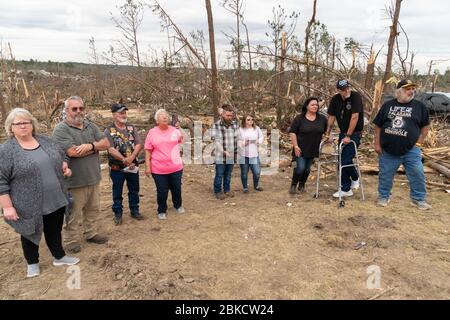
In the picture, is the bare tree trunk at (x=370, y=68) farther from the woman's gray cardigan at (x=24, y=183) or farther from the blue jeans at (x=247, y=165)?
the woman's gray cardigan at (x=24, y=183)

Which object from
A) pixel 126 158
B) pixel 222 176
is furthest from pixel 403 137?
pixel 126 158

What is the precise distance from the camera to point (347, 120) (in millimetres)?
5258

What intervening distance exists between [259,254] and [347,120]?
2.62 metres

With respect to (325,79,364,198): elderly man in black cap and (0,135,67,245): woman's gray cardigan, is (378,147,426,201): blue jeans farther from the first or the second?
(0,135,67,245): woman's gray cardigan

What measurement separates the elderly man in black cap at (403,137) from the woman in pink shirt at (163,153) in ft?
9.56

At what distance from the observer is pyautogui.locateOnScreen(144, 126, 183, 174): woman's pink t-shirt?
179 inches

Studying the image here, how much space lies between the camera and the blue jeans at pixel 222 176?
222 inches

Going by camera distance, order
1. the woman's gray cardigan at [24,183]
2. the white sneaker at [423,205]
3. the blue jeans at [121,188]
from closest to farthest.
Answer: the woman's gray cardigan at [24,183]
the blue jeans at [121,188]
the white sneaker at [423,205]

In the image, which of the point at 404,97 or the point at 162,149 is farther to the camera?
the point at 404,97

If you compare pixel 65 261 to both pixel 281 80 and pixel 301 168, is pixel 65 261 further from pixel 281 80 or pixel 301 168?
pixel 281 80

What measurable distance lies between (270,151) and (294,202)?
3.06 m

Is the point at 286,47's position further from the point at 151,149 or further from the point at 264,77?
the point at 151,149

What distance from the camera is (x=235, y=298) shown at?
3.11m

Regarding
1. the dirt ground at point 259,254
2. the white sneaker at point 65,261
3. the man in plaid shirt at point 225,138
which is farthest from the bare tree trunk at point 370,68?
the white sneaker at point 65,261
